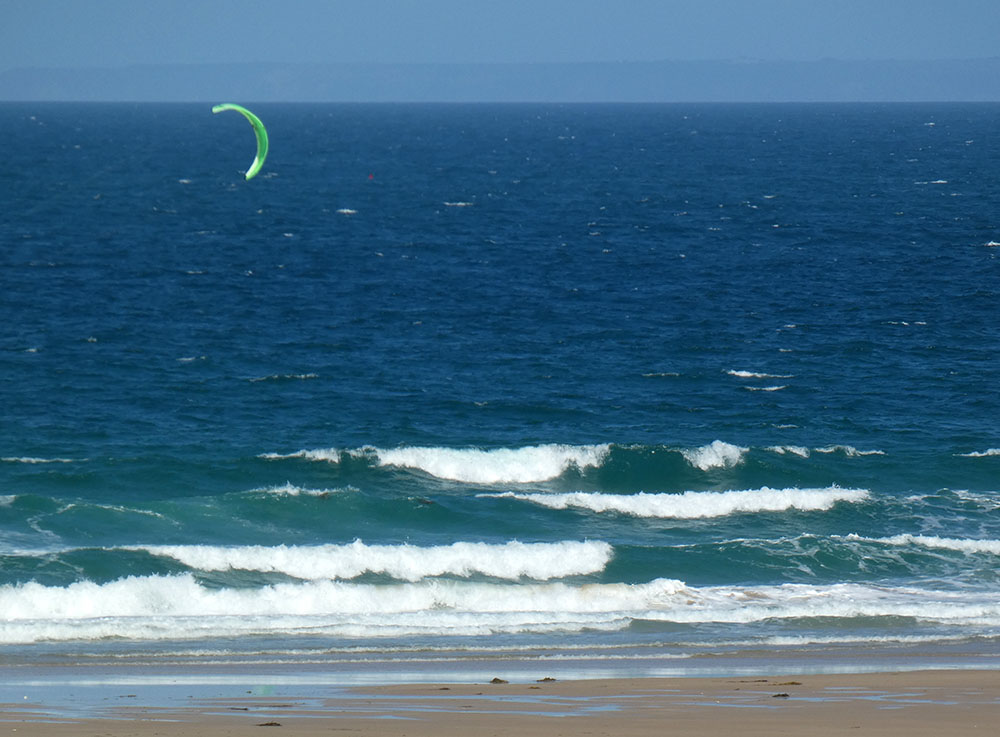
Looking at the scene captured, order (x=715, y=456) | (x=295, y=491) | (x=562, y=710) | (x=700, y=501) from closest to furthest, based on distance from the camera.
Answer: (x=562, y=710) < (x=295, y=491) < (x=700, y=501) < (x=715, y=456)

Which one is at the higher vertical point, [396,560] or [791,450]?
[791,450]

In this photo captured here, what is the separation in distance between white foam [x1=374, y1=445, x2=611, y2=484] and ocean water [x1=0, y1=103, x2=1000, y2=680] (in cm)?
10

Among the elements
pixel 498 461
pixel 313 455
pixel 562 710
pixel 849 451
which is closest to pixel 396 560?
pixel 498 461

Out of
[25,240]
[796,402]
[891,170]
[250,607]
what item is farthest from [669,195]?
[250,607]

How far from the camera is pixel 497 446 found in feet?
106

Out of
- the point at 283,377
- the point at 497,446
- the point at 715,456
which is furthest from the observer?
the point at 283,377

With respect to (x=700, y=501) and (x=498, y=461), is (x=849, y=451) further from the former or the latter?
(x=498, y=461)

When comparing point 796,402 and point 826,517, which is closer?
point 826,517

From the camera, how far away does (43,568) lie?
2356 cm

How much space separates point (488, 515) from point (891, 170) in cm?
9428

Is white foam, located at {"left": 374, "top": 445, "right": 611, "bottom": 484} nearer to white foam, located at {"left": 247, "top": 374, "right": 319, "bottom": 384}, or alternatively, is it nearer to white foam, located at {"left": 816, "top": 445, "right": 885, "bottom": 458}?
white foam, located at {"left": 816, "top": 445, "right": 885, "bottom": 458}

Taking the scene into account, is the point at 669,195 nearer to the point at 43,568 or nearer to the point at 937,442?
the point at 937,442

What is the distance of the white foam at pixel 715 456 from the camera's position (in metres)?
31.4

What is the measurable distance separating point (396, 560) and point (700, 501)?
7.83 meters
